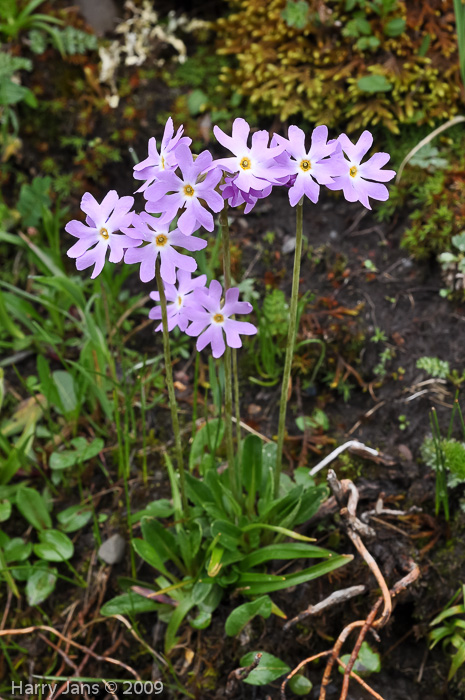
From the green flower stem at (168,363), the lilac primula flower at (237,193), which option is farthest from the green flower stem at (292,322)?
the green flower stem at (168,363)

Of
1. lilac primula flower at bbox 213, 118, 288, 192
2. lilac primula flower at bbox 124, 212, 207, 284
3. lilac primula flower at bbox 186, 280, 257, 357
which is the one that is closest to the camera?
lilac primula flower at bbox 213, 118, 288, 192

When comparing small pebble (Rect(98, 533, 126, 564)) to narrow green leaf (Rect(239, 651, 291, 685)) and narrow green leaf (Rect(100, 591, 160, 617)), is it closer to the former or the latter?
narrow green leaf (Rect(100, 591, 160, 617))

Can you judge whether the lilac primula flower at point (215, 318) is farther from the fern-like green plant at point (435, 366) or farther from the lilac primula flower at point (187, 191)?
the fern-like green plant at point (435, 366)

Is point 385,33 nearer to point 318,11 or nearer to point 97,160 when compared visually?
point 318,11

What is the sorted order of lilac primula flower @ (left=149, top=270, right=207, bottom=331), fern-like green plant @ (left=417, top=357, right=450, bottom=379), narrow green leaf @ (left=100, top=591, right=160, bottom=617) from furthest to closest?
fern-like green plant @ (left=417, top=357, right=450, bottom=379), narrow green leaf @ (left=100, top=591, right=160, bottom=617), lilac primula flower @ (left=149, top=270, right=207, bottom=331)

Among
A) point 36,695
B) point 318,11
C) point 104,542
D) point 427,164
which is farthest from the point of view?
point 318,11

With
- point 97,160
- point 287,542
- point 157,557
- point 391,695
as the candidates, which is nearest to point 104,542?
point 157,557

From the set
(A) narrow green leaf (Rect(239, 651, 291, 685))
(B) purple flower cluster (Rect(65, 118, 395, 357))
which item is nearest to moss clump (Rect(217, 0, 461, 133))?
(B) purple flower cluster (Rect(65, 118, 395, 357))

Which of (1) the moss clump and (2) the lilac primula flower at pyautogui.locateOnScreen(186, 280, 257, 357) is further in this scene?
(1) the moss clump
